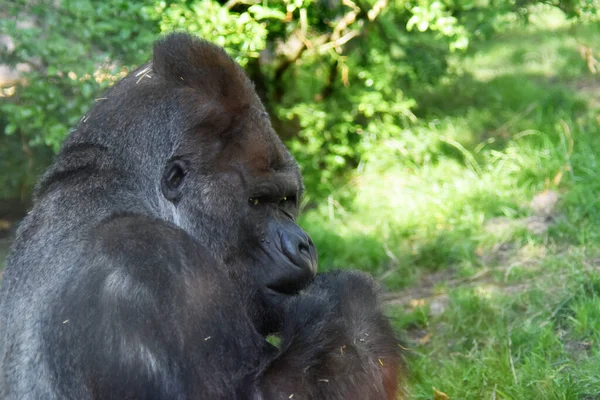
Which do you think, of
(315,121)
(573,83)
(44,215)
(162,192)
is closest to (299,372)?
(162,192)

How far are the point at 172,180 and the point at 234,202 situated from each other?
0.27 m

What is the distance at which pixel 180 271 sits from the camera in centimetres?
298

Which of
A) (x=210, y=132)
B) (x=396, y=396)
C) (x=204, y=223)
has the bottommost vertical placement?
(x=396, y=396)

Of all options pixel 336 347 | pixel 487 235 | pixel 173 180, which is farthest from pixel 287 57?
pixel 336 347

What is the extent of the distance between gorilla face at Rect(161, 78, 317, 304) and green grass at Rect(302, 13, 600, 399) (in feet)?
2.52

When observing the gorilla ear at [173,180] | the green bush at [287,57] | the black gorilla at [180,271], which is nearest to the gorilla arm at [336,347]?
the black gorilla at [180,271]

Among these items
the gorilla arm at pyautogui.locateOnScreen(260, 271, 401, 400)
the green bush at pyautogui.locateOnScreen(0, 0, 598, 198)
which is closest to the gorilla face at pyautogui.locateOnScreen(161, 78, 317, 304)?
the gorilla arm at pyautogui.locateOnScreen(260, 271, 401, 400)

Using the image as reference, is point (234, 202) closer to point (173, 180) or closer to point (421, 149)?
point (173, 180)

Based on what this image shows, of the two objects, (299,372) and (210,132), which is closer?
(299,372)

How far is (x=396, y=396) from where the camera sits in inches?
141

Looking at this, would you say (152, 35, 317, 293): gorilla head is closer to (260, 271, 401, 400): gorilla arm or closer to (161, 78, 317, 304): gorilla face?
(161, 78, 317, 304): gorilla face

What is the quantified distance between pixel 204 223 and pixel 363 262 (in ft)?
9.36

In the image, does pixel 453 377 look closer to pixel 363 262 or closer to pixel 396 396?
pixel 396 396

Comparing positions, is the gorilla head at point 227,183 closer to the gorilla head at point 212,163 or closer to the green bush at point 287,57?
the gorilla head at point 212,163
